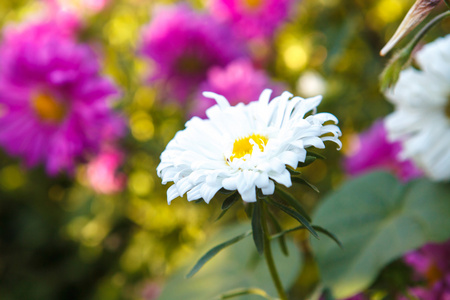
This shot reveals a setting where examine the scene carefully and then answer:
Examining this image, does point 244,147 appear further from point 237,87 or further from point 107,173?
point 107,173

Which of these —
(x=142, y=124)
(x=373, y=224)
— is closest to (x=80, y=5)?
(x=142, y=124)

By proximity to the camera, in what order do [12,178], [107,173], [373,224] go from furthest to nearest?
[12,178] < [107,173] < [373,224]

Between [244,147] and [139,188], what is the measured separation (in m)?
0.65

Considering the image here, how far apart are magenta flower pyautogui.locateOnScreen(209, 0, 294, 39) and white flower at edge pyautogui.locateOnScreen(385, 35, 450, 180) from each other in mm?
396

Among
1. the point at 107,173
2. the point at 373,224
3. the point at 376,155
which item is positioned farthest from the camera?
the point at 107,173

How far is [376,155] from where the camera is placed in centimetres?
61

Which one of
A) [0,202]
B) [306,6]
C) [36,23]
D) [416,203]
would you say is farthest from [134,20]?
[416,203]

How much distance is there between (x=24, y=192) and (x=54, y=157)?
1.24 ft

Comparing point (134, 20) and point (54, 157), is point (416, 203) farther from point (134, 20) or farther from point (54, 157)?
point (134, 20)

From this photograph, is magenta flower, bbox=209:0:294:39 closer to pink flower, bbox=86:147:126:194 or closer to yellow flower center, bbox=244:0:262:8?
yellow flower center, bbox=244:0:262:8

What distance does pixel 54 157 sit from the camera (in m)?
0.68

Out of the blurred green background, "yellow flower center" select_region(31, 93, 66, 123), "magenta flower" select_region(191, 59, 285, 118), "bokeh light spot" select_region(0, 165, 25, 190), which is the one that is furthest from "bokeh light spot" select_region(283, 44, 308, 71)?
"bokeh light spot" select_region(0, 165, 25, 190)

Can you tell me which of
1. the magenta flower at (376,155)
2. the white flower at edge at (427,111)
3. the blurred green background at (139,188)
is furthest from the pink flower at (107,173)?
the white flower at edge at (427,111)

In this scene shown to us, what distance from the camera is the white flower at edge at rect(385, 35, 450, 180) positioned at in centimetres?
41
